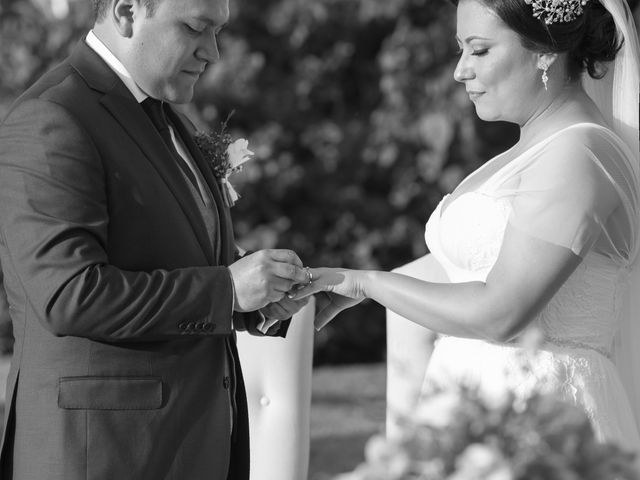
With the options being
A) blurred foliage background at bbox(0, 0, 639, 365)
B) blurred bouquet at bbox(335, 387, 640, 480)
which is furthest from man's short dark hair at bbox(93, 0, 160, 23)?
blurred foliage background at bbox(0, 0, 639, 365)

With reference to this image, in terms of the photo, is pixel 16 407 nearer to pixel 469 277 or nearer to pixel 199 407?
pixel 199 407

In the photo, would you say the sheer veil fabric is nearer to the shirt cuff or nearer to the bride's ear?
the bride's ear

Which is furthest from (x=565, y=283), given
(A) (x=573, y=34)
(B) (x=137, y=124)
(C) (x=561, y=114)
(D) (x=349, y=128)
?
(D) (x=349, y=128)

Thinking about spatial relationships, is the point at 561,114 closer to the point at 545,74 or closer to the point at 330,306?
the point at 545,74

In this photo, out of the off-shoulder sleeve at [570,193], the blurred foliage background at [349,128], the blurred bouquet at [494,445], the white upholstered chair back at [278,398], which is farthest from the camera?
the blurred foliage background at [349,128]

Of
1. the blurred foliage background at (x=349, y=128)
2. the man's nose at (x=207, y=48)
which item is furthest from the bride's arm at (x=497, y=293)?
the blurred foliage background at (x=349, y=128)

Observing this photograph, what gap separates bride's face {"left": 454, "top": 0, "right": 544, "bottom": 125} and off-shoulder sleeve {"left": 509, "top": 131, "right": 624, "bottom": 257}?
22 cm

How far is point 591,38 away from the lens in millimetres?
3230

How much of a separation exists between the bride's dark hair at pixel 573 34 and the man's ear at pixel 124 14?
3.35 feet

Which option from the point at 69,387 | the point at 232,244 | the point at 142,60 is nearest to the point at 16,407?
the point at 69,387

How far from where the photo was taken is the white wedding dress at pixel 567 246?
293 cm

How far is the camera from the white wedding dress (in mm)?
2926

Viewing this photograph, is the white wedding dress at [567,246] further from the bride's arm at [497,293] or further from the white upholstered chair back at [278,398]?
the white upholstered chair back at [278,398]

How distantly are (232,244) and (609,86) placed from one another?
4.56 feet
